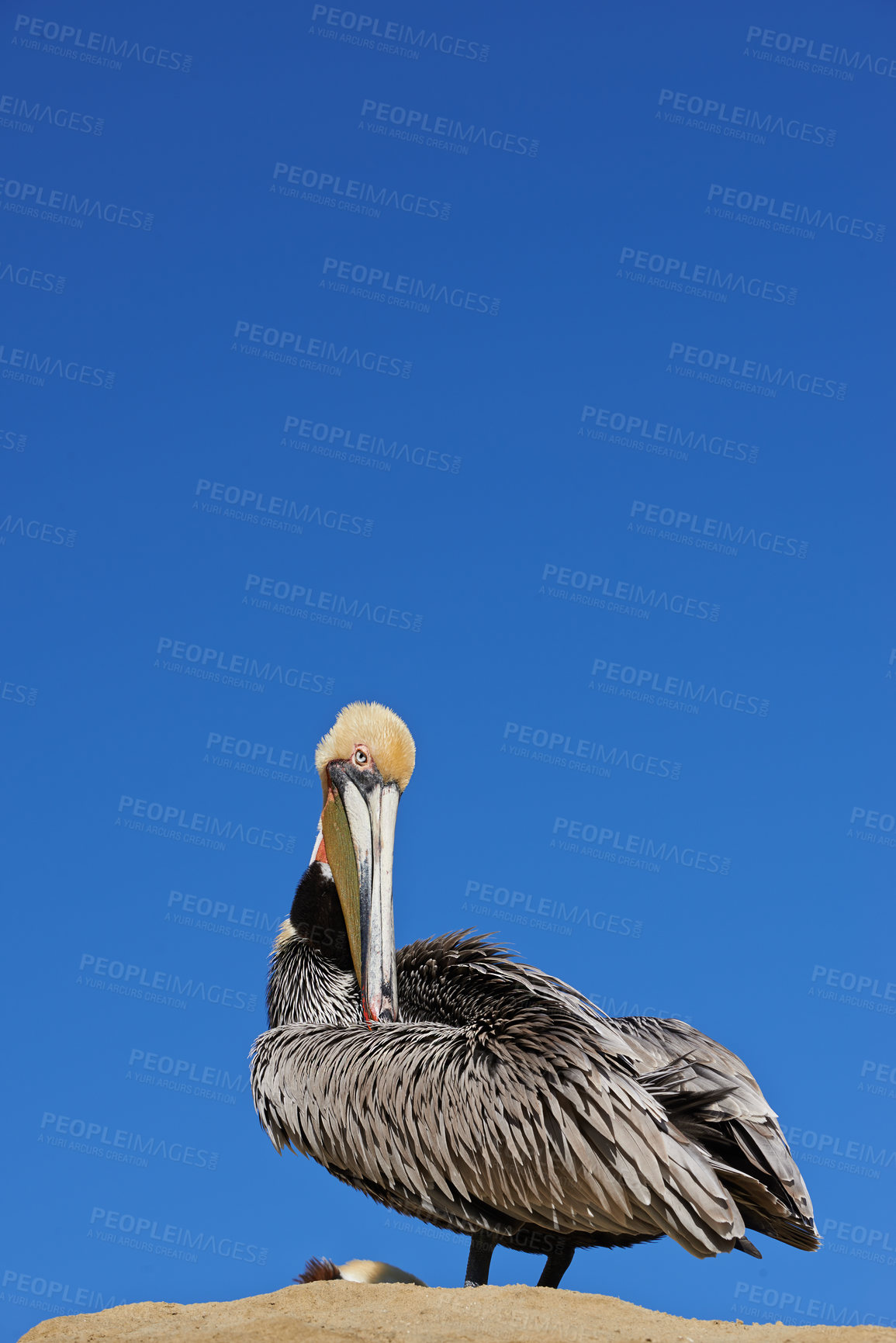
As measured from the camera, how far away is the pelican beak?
677 cm

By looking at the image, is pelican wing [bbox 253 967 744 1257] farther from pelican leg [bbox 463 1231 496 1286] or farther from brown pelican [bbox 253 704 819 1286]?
pelican leg [bbox 463 1231 496 1286]

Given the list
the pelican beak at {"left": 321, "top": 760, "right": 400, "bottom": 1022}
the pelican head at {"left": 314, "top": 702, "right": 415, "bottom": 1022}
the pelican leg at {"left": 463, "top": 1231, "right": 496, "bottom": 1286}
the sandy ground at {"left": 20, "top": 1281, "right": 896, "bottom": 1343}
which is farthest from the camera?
the pelican head at {"left": 314, "top": 702, "right": 415, "bottom": 1022}

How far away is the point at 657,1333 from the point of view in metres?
4.20

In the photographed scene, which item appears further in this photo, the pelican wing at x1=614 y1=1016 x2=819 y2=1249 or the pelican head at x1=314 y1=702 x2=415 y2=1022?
the pelican head at x1=314 y1=702 x2=415 y2=1022

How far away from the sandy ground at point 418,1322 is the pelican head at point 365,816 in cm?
217

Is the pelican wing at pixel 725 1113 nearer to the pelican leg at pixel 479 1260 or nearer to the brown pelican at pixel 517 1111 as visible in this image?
the brown pelican at pixel 517 1111

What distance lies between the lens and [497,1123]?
5348mm

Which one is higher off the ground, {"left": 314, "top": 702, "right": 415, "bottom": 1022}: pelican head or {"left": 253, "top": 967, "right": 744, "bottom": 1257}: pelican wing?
{"left": 314, "top": 702, "right": 415, "bottom": 1022}: pelican head

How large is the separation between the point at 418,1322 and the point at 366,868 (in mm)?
3345

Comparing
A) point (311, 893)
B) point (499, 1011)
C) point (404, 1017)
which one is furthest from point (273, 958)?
point (499, 1011)

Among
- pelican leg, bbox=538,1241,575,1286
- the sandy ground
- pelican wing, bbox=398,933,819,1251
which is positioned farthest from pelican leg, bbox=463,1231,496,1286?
pelican wing, bbox=398,933,819,1251

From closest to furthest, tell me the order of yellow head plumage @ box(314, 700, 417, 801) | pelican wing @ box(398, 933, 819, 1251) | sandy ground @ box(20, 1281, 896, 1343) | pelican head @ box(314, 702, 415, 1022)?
1. sandy ground @ box(20, 1281, 896, 1343)
2. pelican wing @ box(398, 933, 819, 1251)
3. pelican head @ box(314, 702, 415, 1022)
4. yellow head plumage @ box(314, 700, 417, 801)

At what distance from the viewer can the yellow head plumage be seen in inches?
302

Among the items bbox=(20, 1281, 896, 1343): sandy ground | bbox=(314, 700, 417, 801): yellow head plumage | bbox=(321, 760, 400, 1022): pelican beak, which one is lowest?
bbox=(20, 1281, 896, 1343): sandy ground
